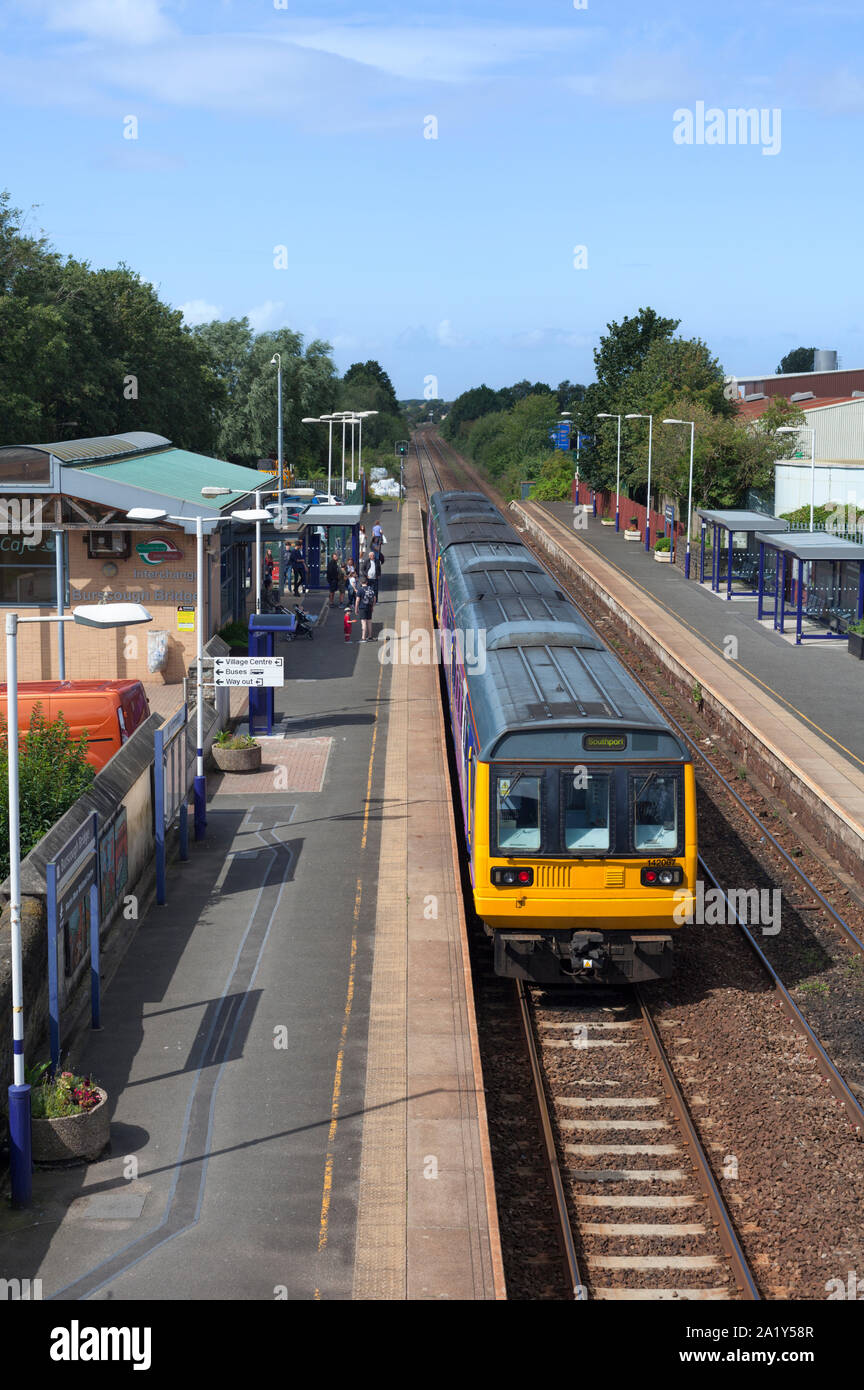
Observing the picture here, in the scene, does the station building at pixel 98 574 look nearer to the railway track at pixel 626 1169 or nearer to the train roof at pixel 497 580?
the train roof at pixel 497 580

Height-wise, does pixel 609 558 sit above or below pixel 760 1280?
above

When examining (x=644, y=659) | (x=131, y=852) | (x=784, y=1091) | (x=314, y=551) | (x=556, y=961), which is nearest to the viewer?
(x=784, y=1091)

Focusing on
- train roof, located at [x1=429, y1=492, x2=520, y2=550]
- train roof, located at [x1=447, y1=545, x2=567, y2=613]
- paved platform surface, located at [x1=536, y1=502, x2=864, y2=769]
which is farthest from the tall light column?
paved platform surface, located at [x1=536, y1=502, x2=864, y2=769]

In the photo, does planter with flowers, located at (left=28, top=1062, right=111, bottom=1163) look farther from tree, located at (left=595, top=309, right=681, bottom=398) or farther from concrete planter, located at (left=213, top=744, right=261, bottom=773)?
tree, located at (left=595, top=309, right=681, bottom=398)

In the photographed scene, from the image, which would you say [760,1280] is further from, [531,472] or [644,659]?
[531,472]

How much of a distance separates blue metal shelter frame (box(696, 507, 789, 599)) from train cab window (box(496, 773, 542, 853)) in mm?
25273

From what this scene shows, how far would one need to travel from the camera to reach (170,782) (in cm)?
1712

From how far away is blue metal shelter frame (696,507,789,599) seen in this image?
38062 millimetres

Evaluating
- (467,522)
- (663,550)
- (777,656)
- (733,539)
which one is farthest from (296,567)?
(777,656)

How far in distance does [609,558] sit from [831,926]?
3641 cm

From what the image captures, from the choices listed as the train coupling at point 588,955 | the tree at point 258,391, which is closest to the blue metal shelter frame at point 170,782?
the train coupling at point 588,955

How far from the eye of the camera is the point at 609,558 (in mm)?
51875

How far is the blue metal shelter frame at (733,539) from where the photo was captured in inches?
1499

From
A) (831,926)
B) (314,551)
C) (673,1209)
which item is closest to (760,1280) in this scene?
(673,1209)
